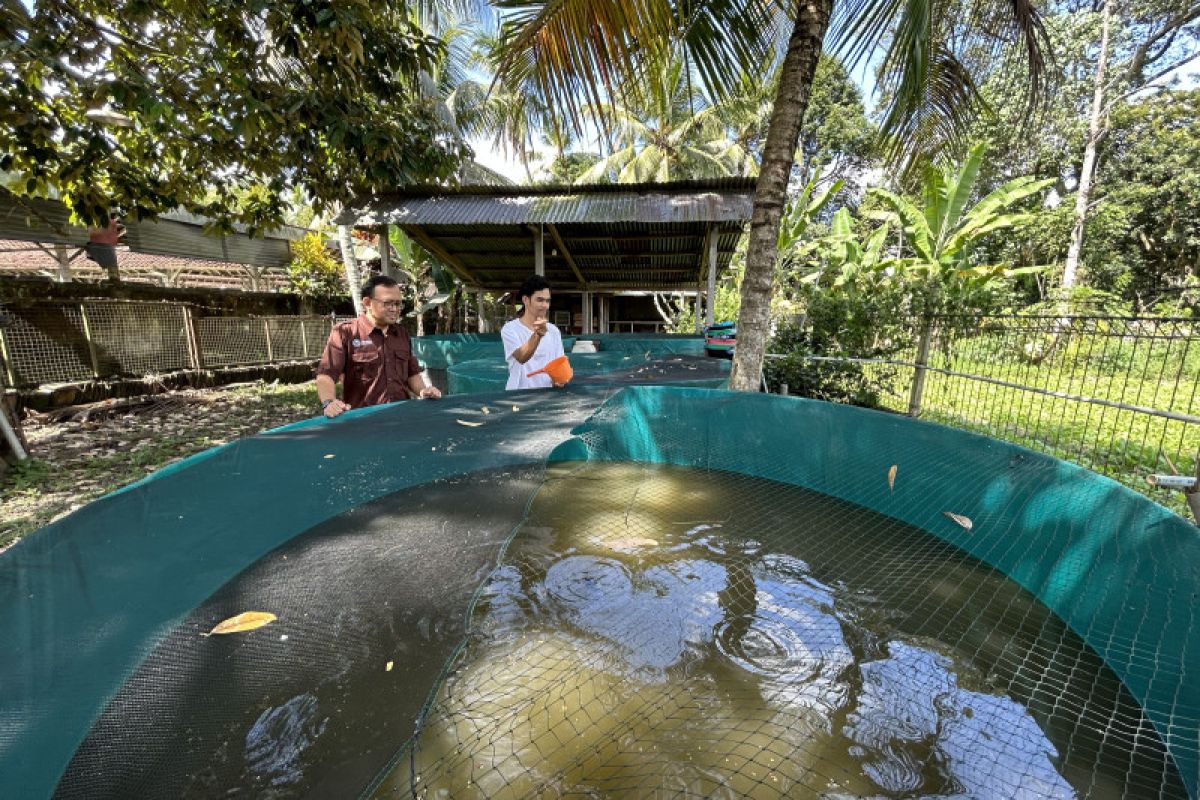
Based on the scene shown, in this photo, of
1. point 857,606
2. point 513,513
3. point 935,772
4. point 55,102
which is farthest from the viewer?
Answer: point 55,102

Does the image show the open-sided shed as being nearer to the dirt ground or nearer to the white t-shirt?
the dirt ground

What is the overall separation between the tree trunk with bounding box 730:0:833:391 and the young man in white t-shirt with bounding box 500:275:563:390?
1394 millimetres

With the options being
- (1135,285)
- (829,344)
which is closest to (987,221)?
(829,344)

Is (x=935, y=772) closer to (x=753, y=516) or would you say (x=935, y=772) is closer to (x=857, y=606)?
(x=857, y=606)

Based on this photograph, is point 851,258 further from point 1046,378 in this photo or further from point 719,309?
point 1046,378

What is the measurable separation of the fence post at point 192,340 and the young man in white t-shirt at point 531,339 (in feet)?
25.5

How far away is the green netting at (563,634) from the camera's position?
133 centimetres

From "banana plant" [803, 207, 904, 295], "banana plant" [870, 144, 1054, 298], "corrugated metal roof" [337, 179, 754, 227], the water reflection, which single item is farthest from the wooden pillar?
"banana plant" [870, 144, 1054, 298]

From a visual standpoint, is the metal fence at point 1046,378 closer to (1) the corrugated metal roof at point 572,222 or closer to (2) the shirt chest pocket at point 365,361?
(1) the corrugated metal roof at point 572,222

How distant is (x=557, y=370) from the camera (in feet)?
12.5

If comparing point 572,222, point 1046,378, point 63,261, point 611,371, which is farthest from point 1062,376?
point 63,261

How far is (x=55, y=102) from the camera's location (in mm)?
4496

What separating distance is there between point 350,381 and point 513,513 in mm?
1697

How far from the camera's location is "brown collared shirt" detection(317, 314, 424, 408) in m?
3.17
